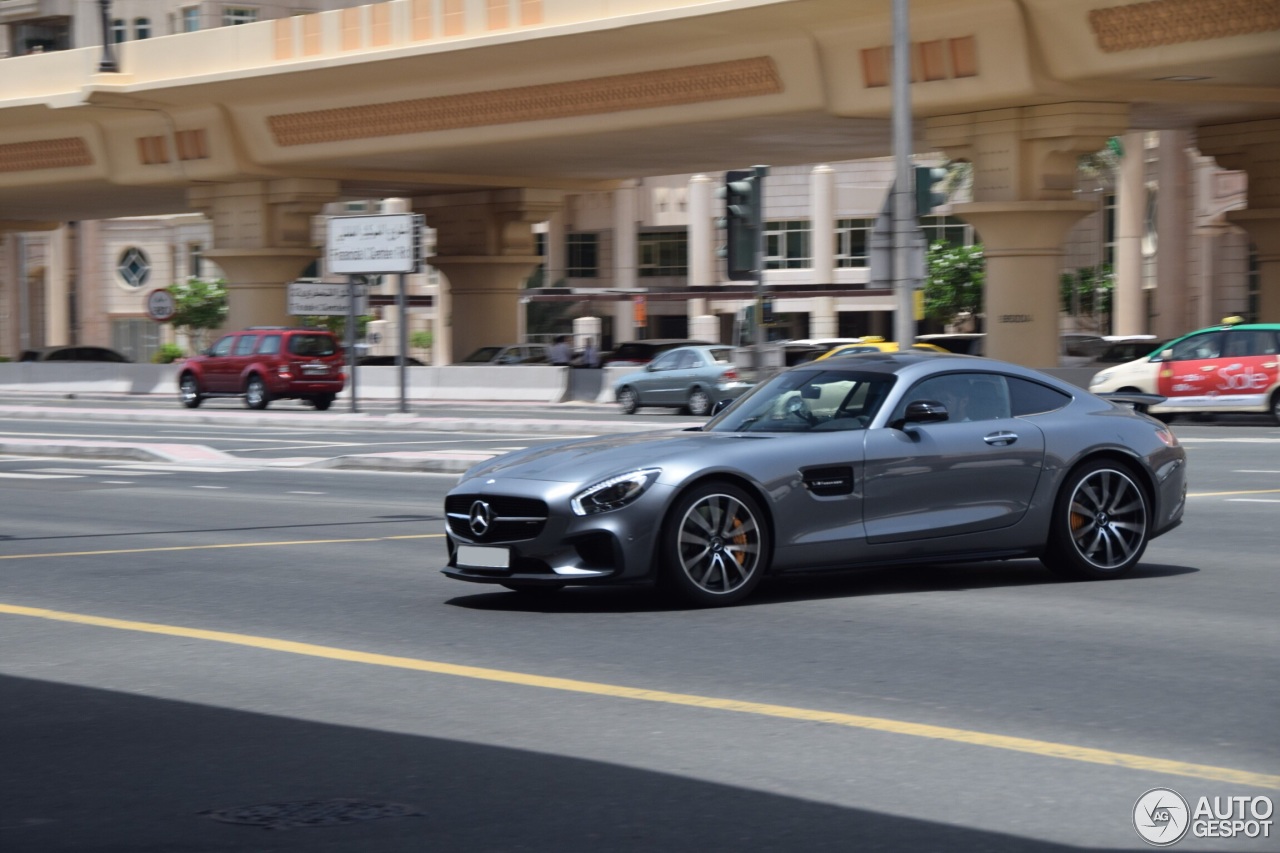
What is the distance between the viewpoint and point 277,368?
128 ft

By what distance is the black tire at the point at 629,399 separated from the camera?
125 ft

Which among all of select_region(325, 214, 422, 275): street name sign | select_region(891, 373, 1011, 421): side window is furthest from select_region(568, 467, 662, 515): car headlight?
select_region(325, 214, 422, 275): street name sign

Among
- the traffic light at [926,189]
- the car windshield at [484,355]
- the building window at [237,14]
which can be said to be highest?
the building window at [237,14]

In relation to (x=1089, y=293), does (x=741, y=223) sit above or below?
below

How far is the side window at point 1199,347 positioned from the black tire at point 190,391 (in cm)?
2144

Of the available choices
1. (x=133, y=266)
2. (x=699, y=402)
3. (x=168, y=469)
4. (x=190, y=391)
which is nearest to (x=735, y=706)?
(x=168, y=469)

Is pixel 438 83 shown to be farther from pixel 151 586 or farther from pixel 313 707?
pixel 313 707

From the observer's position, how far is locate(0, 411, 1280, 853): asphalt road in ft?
17.6

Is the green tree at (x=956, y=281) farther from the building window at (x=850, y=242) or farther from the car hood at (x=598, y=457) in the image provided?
the car hood at (x=598, y=457)

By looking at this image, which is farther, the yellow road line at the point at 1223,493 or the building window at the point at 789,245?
the building window at the point at 789,245

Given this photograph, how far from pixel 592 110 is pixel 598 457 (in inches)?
1128

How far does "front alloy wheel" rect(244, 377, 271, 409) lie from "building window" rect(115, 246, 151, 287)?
158 feet

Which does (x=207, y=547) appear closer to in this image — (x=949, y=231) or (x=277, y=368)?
→ (x=277, y=368)

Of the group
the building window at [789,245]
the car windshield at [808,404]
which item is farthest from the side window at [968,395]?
the building window at [789,245]
